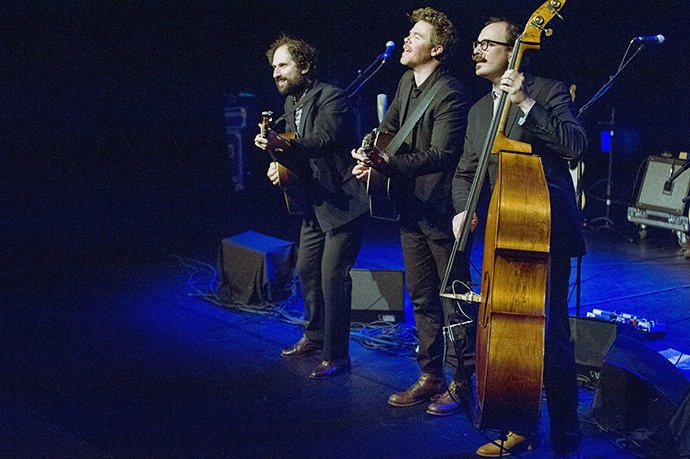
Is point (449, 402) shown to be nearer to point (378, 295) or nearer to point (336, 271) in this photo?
point (336, 271)

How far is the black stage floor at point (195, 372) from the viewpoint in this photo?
4121 millimetres

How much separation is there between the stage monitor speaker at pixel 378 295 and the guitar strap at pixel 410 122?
5.25ft

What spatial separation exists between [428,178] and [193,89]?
6.27 m

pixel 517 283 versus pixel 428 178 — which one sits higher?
pixel 428 178

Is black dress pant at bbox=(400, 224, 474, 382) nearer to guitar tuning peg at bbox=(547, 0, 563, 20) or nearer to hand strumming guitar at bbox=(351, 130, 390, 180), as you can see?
hand strumming guitar at bbox=(351, 130, 390, 180)

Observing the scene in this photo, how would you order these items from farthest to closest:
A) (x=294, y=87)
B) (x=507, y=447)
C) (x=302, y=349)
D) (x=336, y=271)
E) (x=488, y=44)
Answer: (x=302, y=349)
(x=294, y=87)
(x=336, y=271)
(x=507, y=447)
(x=488, y=44)

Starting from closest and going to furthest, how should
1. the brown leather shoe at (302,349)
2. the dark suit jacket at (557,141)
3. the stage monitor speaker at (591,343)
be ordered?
1. the dark suit jacket at (557,141)
2. the stage monitor speaker at (591,343)
3. the brown leather shoe at (302,349)

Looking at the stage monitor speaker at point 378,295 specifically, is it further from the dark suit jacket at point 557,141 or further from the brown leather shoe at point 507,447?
the dark suit jacket at point 557,141

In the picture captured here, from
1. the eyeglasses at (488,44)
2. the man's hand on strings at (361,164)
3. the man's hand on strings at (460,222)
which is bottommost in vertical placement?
the man's hand on strings at (460,222)

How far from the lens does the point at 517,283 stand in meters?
3.17

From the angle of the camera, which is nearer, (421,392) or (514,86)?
(514,86)

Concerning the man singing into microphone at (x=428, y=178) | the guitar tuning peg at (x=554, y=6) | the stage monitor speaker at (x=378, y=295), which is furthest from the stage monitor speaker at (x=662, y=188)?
the guitar tuning peg at (x=554, y=6)

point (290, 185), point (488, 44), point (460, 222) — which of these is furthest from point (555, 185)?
point (290, 185)

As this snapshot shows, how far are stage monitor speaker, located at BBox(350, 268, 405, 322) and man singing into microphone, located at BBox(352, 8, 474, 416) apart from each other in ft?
4.13
